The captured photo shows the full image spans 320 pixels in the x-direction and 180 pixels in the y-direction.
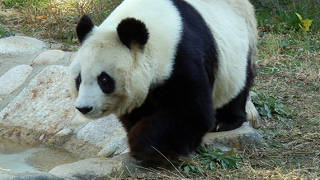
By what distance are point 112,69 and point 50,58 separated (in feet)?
9.88

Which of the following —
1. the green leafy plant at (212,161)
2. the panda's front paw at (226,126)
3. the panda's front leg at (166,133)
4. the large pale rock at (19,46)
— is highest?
the panda's front leg at (166,133)

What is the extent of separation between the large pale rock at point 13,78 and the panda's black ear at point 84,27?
96.3 inches

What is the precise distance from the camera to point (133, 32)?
4.25 m

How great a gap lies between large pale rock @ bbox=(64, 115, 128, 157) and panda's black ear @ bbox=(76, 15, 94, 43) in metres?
1.16

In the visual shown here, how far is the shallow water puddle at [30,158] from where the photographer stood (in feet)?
17.8

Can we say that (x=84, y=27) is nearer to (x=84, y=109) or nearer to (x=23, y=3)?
(x=84, y=109)

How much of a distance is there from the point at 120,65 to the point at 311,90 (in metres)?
3.34

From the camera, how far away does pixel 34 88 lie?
6570mm

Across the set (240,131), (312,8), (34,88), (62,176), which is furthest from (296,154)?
(312,8)

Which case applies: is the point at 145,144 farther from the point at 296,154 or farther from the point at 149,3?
the point at 296,154

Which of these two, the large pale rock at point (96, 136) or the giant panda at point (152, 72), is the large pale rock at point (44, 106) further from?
the giant panda at point (152, 72)

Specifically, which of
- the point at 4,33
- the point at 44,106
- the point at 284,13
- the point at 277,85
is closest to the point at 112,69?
the point at 44,106

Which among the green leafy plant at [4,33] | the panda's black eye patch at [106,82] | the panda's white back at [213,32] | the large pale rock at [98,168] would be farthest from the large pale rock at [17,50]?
the panda's black eye patch at [106,82]

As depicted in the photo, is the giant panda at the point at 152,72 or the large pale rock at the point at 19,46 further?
the large pale rock at the point at 19,46
